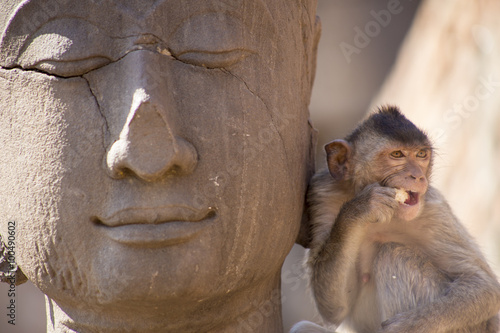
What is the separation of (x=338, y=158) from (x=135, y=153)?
159 centimetres

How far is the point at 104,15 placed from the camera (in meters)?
2.72

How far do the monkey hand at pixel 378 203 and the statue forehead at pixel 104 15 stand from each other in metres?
1.30

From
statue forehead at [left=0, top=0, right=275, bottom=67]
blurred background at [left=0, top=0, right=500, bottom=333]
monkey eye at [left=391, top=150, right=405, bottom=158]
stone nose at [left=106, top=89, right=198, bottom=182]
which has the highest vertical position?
statue forehead at [left=0, top=0, right=275, bottom=67]

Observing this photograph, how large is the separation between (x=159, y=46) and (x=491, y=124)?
4580 millimetres

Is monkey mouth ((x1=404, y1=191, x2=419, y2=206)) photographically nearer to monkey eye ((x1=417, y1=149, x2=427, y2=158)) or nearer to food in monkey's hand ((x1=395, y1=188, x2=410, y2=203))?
food in monkey's hand ((x1=395, y1=188, x2=410, y2=203))

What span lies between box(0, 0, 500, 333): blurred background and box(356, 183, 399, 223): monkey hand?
1.30 metres

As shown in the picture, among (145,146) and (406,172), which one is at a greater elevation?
(145,146)

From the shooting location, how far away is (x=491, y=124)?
635cm

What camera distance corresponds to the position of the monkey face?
3.43m

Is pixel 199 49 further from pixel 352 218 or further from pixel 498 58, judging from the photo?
pixel 498 58

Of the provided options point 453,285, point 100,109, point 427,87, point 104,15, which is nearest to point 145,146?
point 100,109

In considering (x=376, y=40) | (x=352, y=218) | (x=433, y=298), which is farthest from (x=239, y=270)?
(x=376, y=40)

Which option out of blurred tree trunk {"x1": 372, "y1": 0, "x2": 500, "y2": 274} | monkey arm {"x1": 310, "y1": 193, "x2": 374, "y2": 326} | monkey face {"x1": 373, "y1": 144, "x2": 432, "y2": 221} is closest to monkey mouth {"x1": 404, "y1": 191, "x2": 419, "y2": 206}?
monkey face {"x1": 373, "y1": 144, "x2": 432, "y2": 221}

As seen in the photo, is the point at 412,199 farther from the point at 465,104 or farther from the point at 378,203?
the point at 465,104
